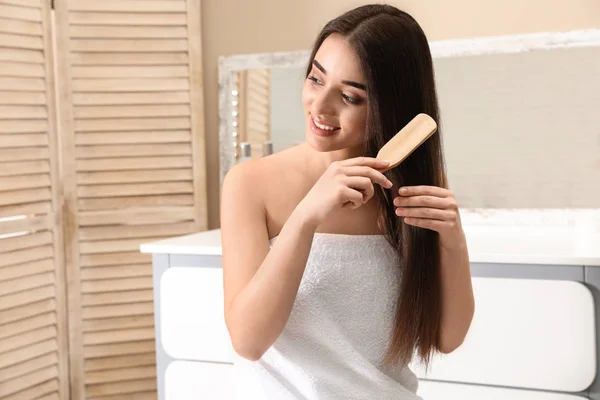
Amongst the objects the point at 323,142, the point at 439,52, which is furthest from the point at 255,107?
the point at 323,142

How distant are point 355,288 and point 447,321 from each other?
0.13 m

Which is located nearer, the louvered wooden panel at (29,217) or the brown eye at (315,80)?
the brown eye at (315,80)

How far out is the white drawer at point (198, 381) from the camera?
1.84 m

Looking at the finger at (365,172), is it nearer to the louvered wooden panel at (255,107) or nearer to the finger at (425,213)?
the finger at (425,213)

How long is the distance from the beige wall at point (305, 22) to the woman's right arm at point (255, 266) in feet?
4.72

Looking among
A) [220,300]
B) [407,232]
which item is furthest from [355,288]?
[220,300]

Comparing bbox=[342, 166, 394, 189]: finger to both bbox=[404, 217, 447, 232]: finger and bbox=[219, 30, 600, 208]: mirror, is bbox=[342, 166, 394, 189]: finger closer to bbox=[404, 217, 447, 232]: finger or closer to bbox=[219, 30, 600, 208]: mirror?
bbox=[404, 217, 447, 232]: finger

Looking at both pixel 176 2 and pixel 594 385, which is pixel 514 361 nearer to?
pixel 594 385

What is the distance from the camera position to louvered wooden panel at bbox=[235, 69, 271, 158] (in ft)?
7.58

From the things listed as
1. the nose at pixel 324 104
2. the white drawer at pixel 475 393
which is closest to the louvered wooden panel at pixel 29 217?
the white drawer at pixel 475 393

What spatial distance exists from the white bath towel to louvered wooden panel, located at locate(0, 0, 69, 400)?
1463mm

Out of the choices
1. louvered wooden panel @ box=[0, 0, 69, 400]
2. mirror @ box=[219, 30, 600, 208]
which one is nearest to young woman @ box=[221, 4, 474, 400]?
mirror @ box=[219, 30, 600, 208]

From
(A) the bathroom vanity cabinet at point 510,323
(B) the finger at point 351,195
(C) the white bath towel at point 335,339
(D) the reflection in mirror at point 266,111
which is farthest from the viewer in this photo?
(D) the reflection in mirror at point 266,111

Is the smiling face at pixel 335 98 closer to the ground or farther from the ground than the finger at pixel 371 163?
farther from the ground
